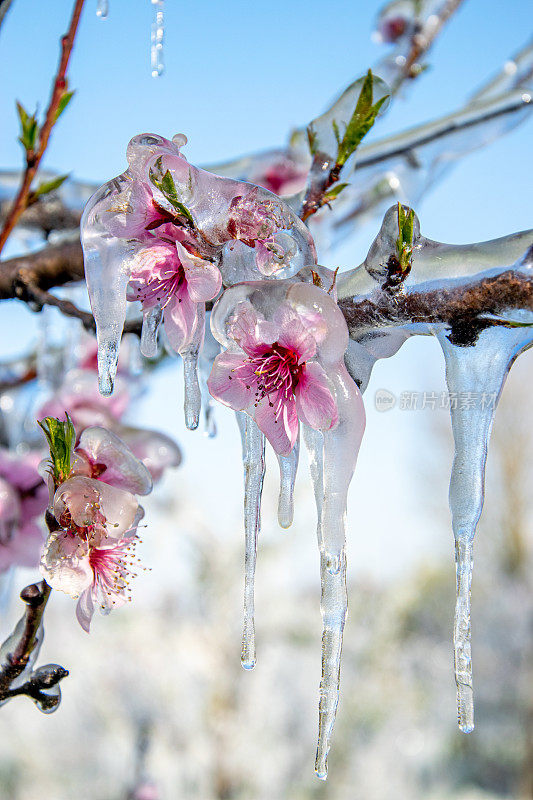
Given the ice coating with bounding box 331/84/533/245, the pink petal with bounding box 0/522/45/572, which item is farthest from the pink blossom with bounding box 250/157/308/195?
the pink petal with bounding box 0/522/45/572

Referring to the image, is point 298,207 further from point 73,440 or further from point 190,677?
point 190,677

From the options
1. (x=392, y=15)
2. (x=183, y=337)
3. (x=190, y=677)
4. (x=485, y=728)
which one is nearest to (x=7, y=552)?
Answer: (x=183, y=337)

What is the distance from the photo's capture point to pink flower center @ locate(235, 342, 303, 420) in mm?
400

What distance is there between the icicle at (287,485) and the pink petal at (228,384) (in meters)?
0.04

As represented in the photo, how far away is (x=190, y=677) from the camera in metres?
4.66

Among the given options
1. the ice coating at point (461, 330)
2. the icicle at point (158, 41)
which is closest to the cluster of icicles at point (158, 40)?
the icicle at point (158, 41)

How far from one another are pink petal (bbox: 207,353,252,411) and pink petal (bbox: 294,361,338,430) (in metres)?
0.04

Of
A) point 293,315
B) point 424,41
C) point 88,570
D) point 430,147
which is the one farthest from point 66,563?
point 424,41

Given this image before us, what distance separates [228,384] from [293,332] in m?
0.06

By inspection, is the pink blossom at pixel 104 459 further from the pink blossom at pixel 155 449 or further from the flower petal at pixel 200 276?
the pink blossom at pixel 155 449

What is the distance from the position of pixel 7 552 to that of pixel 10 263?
0.30 metres

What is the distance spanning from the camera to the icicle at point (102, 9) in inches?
26.0

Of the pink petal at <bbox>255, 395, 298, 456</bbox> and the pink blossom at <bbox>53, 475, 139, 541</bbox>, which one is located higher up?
the pink petal at <bbox>255, 395, 298, 456</bbox>

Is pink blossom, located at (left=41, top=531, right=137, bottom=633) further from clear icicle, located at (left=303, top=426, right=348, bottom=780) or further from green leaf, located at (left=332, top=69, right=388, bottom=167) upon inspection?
green leaf, located at (left=332, top=69, right=388, bottom=167)
